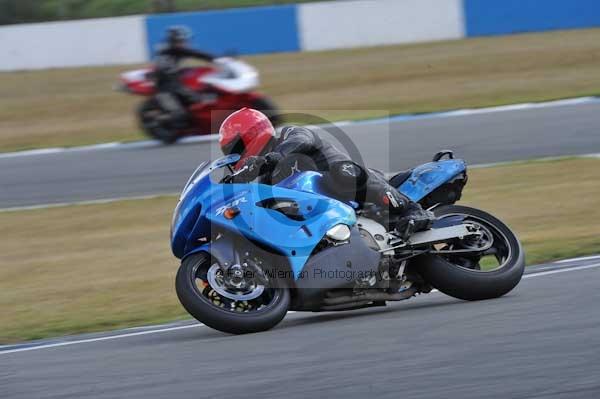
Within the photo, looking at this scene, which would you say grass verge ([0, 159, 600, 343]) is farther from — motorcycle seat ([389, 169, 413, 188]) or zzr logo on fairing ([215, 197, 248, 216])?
motorcycle seat ([389, 169, 413, 188])

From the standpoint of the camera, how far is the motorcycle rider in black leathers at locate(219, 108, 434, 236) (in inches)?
225

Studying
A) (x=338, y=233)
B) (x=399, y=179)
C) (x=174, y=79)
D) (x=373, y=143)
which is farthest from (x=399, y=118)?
(x=338, y=233)

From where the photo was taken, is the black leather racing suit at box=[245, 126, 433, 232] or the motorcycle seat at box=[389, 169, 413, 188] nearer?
the black leather racing suit at box=[245, 126, 433, 232]

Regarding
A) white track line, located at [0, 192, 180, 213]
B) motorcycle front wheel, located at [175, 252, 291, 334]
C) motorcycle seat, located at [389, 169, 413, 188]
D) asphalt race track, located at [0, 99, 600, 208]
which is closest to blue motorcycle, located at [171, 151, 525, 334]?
motorcycle front wheel, located at [175, 252, 291, 334]

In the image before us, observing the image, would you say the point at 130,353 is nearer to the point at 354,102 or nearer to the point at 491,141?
the point at 491,141

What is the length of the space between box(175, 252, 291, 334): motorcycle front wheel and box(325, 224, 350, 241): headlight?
382 mm

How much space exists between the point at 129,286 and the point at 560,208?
3.79m

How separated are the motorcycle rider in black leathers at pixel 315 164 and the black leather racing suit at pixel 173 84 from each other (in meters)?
8.51

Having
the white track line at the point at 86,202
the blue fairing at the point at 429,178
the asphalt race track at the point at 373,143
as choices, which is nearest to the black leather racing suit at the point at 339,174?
the blue fairing at the point at 429,178

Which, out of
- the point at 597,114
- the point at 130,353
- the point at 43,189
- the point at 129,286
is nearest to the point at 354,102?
the point at 597,114

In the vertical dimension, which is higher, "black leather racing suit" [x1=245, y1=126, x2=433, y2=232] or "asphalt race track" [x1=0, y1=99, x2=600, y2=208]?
"black leather racing suit" [x1=245, y1=126, x2=433, y2=232]

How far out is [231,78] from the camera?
567 inches

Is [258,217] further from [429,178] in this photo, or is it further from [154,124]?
[154,124]

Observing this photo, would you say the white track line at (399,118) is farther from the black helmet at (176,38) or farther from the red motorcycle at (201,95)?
the black helmet at (176,38)
